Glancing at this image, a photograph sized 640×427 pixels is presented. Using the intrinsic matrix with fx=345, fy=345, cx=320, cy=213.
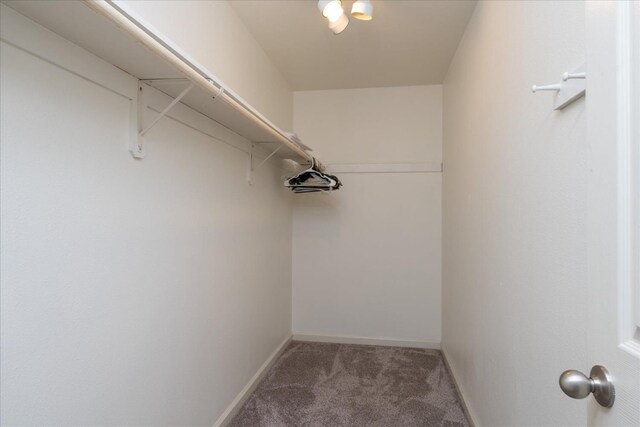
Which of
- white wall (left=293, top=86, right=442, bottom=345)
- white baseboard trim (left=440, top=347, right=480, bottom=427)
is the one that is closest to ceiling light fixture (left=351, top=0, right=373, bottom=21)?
white wall (left=293, top=86, right=442, bottom=345)

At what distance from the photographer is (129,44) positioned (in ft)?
3.25

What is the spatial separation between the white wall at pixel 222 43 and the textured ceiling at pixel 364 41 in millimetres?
112

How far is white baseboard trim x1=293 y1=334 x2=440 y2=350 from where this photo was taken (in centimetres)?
339

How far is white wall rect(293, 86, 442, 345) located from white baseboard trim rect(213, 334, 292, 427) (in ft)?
2.17

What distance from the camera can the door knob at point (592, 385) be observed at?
58 centimetres

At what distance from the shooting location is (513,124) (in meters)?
1.43

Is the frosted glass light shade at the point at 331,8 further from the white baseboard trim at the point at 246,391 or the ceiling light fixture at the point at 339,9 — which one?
the white baseboard trim at the point at 246,391

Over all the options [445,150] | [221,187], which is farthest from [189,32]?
[445,150]

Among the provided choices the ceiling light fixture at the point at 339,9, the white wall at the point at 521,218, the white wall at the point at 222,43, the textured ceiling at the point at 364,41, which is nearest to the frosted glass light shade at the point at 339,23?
the ceiling light fixture at the point at 339,9

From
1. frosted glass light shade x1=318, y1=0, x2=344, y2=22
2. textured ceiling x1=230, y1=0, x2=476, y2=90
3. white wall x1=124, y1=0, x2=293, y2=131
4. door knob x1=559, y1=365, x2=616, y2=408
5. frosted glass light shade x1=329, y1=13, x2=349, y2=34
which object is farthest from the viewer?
textured ceiling x1=230, y1=0, x2=476, y2=90

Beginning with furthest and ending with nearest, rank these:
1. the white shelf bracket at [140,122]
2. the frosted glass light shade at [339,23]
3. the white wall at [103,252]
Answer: the frosted glass light shade at [339,23]
the white shelf bracket at [140,122]
the white wall at [103,252]

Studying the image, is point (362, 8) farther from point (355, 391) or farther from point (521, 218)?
point (355, 391)

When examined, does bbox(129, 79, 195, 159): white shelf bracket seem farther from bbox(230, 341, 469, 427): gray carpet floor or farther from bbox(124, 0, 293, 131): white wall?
bbox(230, 341, 469, 427): gray carpet floor

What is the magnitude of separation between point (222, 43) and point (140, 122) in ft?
3.14
